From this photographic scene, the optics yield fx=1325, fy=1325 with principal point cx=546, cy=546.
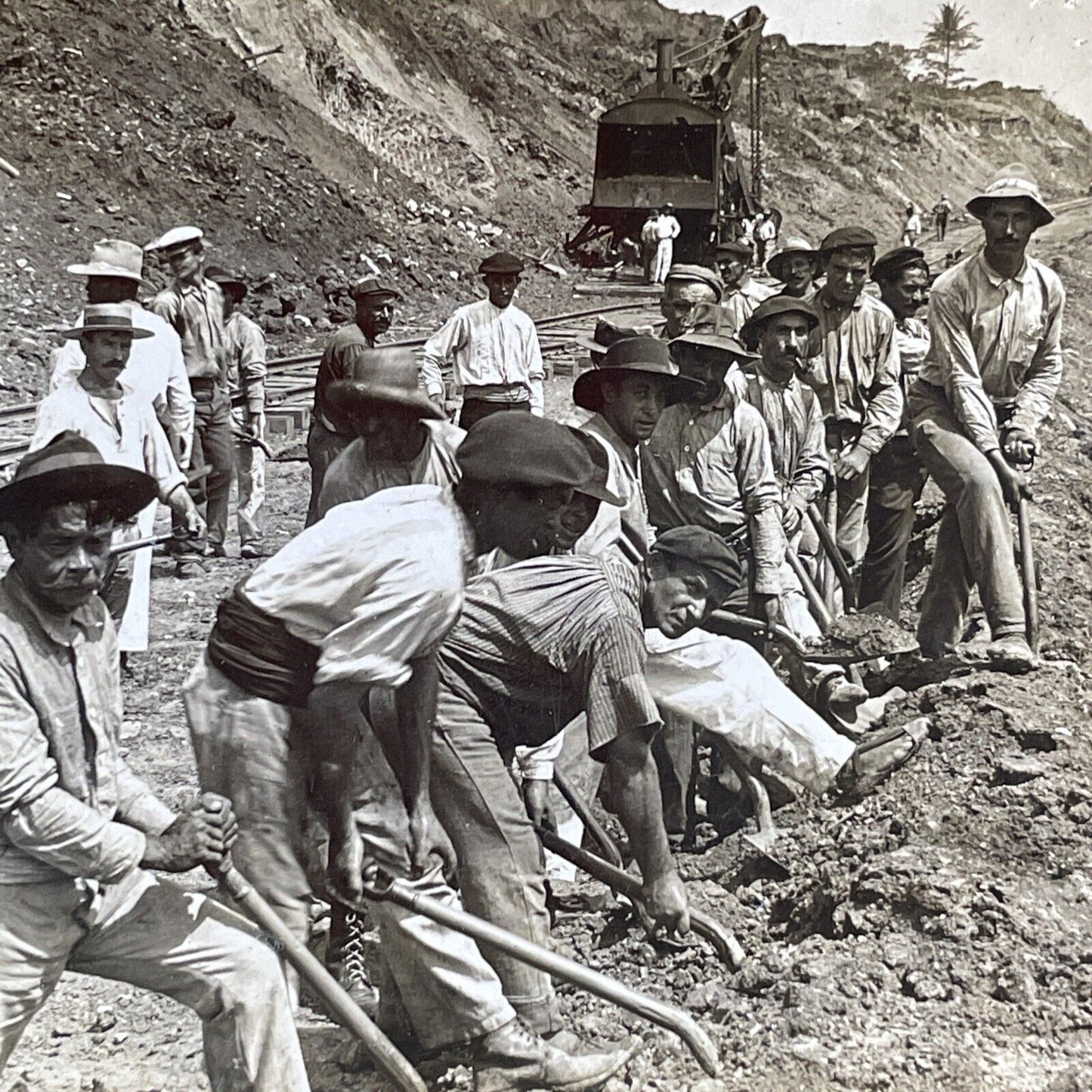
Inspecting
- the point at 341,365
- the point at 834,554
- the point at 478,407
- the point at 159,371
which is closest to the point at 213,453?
the point at 341,365

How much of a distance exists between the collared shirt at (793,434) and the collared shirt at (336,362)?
141 centimetres

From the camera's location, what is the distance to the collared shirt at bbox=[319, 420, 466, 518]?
126 inches

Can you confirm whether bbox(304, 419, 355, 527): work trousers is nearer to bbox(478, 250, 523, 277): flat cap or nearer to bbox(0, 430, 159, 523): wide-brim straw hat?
bbox(478, 250, 523, 277): flat cap

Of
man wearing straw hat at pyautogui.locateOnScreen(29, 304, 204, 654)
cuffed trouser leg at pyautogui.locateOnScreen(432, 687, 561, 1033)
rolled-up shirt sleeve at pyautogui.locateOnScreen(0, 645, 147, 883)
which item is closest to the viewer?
rolled-up shirt sleeve at pyautogui.locateOnScreen(0, 645, 147, 883)

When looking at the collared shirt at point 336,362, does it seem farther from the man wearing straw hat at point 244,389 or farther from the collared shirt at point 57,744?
the collared shirt at point 57,744

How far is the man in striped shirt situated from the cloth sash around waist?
346mm

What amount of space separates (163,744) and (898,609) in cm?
307

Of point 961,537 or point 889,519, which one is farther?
point 889,519

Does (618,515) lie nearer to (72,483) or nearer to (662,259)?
(72,483)

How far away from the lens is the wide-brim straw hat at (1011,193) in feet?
14.1

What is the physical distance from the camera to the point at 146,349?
3.30 meters

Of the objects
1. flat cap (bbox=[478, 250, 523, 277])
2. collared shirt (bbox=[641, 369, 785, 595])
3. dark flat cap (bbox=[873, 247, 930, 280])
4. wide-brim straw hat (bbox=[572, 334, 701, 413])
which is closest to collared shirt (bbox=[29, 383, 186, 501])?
wide-brim straw hat (bbox=[572, 334, 701, 413])

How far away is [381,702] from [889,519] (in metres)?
3.10

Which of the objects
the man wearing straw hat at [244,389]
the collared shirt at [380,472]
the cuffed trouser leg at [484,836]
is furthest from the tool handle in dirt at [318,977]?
the man wearing straw hat at [244,389]
